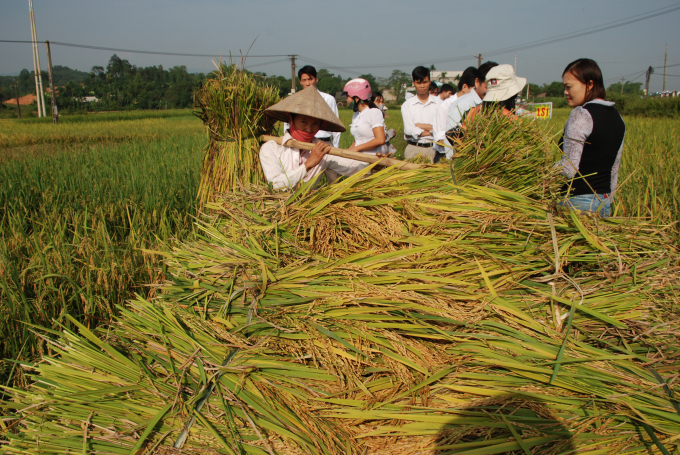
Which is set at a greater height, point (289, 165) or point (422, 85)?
point (422, 85)

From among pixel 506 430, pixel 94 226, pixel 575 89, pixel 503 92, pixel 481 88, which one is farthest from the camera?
pixel 481 88

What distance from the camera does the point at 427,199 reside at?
60.3 inches

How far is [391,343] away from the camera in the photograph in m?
1.18

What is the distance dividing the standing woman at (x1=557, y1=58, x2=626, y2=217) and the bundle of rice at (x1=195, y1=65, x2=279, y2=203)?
1703 mm

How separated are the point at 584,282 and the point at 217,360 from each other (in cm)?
133

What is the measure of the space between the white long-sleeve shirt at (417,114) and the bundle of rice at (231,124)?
2773 mm

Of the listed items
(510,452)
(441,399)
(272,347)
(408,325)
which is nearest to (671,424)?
(510,452)

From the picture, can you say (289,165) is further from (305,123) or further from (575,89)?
(575,89)

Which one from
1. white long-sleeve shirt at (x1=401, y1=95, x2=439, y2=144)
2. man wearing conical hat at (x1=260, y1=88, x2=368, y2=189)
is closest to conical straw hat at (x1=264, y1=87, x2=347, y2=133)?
man wearing conical hat at (x1=260, y1=88, x2=368, y2=189)

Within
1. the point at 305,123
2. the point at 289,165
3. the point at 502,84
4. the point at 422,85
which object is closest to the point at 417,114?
the point at 422,85

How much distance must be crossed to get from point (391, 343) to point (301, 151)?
4.52 feet

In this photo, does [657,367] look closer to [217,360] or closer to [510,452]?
[510,452]

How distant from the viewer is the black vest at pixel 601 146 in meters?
1.89

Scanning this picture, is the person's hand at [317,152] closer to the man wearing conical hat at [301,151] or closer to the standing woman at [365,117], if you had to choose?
the man wearing conical hat at [301,151]
